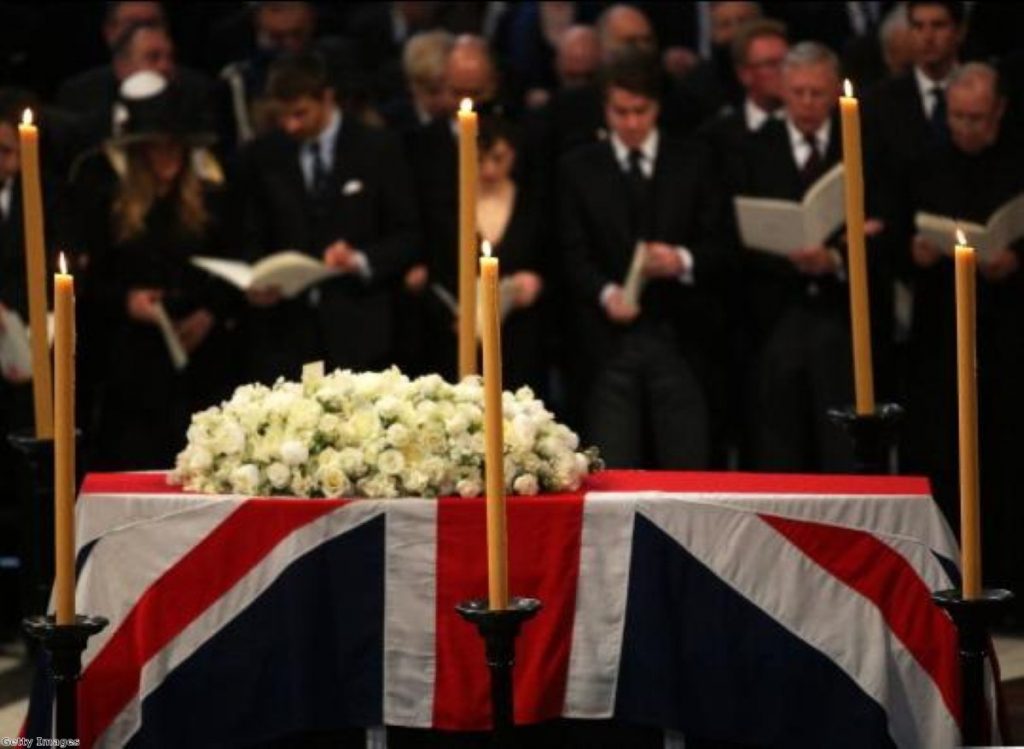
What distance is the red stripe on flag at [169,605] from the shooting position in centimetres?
489

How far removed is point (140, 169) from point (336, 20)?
99.2 inches

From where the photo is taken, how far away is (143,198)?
8336 mm

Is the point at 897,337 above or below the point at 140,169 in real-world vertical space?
below

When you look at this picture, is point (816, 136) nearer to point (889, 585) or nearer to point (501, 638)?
point (889, 585)

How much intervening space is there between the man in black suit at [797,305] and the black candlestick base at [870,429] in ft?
9.07

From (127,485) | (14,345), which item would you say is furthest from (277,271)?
(127,485)

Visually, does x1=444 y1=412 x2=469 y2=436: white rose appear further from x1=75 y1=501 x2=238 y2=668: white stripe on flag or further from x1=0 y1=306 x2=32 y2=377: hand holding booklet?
x1=0 y1=306 x2=32 y2=377: hand holding booklet

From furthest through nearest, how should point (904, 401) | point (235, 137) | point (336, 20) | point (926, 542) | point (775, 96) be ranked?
1. point (336, 20)
2. point (235, 137)
3. point (775, 96)
4. point (904, 401)
5. point (926, 542)

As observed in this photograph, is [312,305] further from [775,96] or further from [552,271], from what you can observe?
[775,96]

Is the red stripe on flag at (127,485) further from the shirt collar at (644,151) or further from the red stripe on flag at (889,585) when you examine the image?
the shirt collar at (644,151)

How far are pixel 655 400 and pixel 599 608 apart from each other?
10.7 ft

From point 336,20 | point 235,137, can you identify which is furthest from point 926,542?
point 336,20

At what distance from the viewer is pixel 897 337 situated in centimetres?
823

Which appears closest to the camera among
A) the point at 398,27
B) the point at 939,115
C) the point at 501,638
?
Result: the point at 501,638
